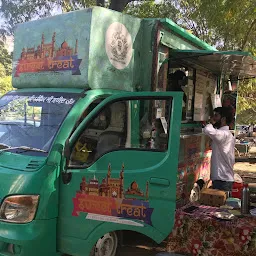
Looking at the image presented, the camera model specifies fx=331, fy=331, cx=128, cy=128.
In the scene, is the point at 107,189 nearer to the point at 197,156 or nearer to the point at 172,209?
the point at 172,209

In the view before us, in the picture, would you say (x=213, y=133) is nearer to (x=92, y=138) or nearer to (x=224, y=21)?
(x=92, y=138)

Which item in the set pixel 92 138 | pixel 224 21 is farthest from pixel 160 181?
pixel 224 21

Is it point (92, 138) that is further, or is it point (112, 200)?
point (92, 138)

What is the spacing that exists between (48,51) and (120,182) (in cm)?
202

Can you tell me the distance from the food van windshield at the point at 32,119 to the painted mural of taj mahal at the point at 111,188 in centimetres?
54

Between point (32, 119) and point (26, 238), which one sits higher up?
point (32, 119)

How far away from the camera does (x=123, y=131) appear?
12.3 feet

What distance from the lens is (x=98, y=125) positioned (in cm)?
362

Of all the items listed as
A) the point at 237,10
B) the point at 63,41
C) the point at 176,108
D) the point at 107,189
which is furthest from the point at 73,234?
the point at 237,10

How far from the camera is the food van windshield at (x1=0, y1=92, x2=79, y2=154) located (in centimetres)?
338

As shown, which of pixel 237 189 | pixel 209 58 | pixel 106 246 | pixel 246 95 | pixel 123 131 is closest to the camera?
pixel 106 246

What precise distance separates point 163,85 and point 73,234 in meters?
2.47

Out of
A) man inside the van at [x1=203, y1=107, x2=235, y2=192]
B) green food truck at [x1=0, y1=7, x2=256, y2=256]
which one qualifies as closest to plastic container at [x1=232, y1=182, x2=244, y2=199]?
man inside the van at [x1=203, y1=107, x2=235, y2=192]

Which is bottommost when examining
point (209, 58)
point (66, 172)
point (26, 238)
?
point (26, 238)
